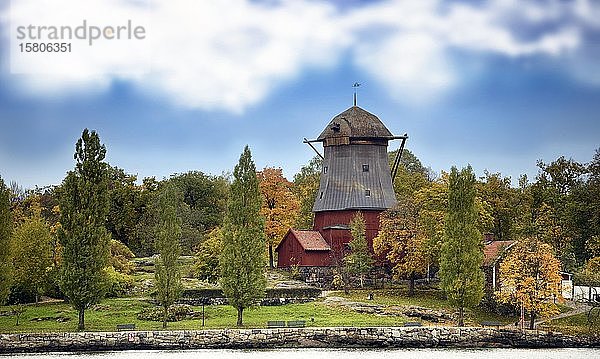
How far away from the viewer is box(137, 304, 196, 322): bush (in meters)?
45.2

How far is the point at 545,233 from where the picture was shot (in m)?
53.5

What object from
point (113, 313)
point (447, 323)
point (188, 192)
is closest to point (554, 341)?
point (447, 323)

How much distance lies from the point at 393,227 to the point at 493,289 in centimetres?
952

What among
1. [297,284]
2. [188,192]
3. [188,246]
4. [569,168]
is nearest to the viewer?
[297,284]

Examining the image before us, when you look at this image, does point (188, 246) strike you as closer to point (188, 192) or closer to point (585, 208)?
point (188, 192)

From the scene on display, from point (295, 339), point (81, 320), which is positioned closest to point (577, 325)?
point (295, 339)

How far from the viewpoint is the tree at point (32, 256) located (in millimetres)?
48562

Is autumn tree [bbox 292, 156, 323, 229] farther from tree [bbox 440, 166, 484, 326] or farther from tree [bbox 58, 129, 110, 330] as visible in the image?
tree [bbox 58, 129, 110, 330]

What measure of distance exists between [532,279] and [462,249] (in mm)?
3656

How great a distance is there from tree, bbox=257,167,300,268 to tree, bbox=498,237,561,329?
21616mm

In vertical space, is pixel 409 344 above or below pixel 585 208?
below

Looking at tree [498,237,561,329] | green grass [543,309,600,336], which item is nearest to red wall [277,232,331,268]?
tree [498,237,561,329]

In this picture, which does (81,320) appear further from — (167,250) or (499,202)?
(499,202)

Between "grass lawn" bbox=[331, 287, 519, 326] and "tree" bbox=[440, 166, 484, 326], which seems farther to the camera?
"grass lawn" bbox=[331, 287, 519, 326]
